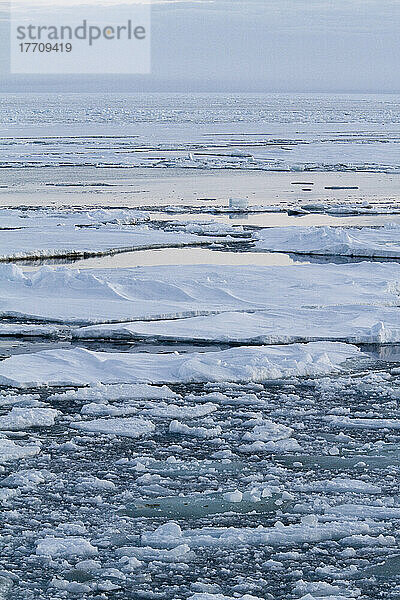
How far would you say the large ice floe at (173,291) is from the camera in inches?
381

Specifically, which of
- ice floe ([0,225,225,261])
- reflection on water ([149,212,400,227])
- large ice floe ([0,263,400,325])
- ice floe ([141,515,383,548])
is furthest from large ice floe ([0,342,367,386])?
reflection on water ([149,212,400,227])

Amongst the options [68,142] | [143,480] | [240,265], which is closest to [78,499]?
[143,480]

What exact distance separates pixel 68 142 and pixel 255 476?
33.3 metres

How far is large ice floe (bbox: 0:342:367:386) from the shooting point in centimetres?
742

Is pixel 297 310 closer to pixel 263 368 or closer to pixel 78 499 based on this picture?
pixel 263 368

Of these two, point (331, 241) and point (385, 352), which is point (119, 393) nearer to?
point (385, 352)

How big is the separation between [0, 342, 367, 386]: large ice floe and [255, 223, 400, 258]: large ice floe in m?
5.99

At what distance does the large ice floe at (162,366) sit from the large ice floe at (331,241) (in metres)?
5.99

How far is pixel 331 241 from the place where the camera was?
14.3m

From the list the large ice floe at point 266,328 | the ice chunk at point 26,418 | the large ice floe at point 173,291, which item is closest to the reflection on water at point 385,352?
the large ice floe at point 266,328

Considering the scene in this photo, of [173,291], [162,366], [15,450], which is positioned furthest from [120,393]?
[173,291]

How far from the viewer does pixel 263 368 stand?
7.59 meters

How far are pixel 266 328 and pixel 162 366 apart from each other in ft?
5.17

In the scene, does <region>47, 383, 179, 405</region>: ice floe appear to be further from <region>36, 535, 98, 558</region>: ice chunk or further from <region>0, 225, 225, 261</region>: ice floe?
<region>0, 225, 225, 261</region>: ice floe
